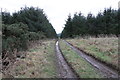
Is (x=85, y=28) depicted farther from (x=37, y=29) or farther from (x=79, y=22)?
(x=37, y=29)

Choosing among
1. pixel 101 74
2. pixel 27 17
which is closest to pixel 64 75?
pixel 101 74

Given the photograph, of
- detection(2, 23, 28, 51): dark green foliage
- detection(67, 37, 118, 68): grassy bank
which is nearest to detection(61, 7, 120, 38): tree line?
detection(67, 37, 118, 68): grassy bank

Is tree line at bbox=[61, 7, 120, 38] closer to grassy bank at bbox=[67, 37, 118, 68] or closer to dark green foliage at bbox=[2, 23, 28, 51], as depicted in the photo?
grassy bank at bbox=[67, 37, 118, 68]

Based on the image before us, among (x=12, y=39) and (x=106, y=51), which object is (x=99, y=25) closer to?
(x=106, y=51)

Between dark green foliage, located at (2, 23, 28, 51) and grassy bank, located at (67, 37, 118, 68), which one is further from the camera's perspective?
dark green foliage, located at (2, 23, 28, 51)

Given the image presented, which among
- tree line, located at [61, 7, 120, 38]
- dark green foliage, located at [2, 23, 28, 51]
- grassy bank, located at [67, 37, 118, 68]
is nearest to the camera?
grassy bank, located at [67, 37, 118, 68]

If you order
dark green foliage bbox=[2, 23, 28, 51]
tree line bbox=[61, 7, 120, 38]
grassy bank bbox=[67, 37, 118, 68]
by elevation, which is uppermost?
tree line bbox=[61, 7, 120, 38]

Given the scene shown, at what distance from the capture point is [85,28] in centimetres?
5641

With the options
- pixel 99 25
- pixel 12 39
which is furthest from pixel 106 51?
pixel 99 25

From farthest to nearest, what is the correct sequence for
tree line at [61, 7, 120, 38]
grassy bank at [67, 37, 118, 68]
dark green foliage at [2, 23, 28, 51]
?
tree line at [61, 7, 120, 38] → dark green foliage at [2, 23, 28, 51] → grassy bank at [67, 37, 118, 68]

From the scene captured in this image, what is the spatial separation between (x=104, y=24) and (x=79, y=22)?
44.9 feet

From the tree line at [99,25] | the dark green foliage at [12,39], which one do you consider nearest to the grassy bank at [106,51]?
the dark green foliage at [12,39]

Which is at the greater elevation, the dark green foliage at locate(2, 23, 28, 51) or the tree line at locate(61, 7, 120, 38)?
the tree line at locate(61, 7, 120, 38)

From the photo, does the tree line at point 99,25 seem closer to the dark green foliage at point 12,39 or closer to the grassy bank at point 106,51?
the grassy bank at point 106,51
